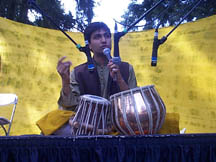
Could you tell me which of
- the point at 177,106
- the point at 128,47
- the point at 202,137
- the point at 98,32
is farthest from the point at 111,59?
the point at 128,47

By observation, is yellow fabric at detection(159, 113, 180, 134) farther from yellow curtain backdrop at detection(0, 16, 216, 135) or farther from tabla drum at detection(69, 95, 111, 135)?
yellow curtain backdrop at detection(0, 16, 216, 135)

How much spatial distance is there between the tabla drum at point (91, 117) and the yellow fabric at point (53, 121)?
0.78 ft

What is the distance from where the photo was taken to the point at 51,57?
385 centimetres

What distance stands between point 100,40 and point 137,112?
1.00 m

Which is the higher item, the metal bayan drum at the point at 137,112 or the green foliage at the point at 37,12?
the green foliage at the point at 37,12

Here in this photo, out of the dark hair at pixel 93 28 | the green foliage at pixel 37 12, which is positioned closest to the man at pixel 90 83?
the dark hair at pixel 93 28

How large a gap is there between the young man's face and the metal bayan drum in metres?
0.81

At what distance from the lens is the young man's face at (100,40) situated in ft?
7.65

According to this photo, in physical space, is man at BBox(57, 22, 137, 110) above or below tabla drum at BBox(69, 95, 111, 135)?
above

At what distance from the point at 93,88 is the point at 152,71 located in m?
1.60

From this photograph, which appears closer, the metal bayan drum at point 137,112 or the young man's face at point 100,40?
the metal bayan drum at point 137,112

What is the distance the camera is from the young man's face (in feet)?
7.65

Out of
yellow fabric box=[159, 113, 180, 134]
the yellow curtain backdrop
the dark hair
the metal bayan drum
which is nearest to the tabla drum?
the metal bayan drum

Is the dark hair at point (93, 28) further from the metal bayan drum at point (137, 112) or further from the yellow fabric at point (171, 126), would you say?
the yellow fabric at point (171, 126)
